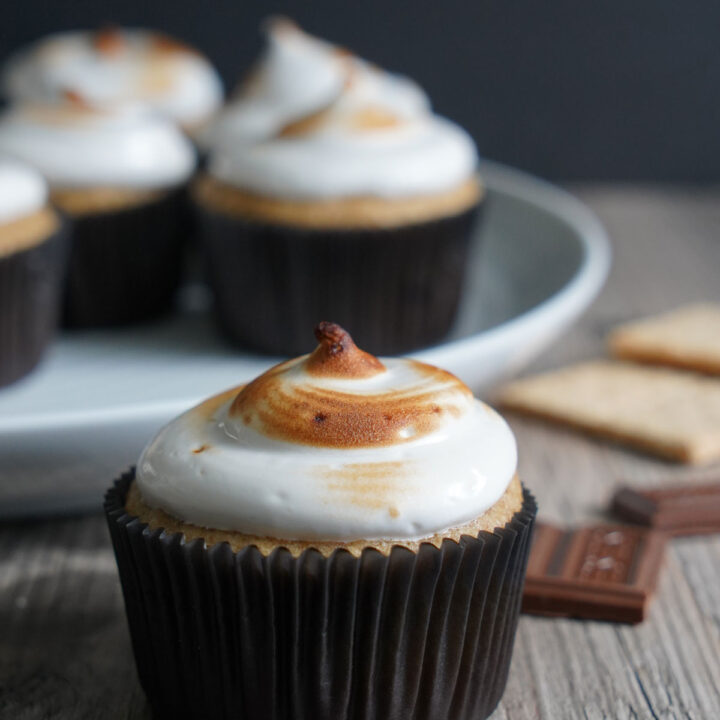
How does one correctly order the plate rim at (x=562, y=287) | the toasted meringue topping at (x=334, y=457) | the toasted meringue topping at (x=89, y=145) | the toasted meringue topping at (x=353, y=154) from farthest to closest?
the toasted meringue topping at (x=89, y=145) < the toasted meringue topping at (x=353, y=154) < the plate rim at (x=562, y=287) < the toasted meringue topping at (x=334, y=457)

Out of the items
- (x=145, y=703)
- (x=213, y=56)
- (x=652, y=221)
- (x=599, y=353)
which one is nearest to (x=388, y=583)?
(x=145, y=703)

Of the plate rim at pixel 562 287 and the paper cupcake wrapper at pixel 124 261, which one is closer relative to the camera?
the plate rim at pixel 562 287

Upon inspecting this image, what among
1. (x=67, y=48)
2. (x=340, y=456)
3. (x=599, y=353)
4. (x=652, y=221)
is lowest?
(x=652, y=221)

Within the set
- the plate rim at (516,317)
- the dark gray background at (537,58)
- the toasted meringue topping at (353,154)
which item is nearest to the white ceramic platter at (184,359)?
the plate rim at (516,317)

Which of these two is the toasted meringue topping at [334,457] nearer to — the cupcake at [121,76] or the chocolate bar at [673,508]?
the chocolate bar at [673,508]

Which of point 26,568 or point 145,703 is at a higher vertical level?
point 145,703

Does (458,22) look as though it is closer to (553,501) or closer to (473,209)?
(473,209)
